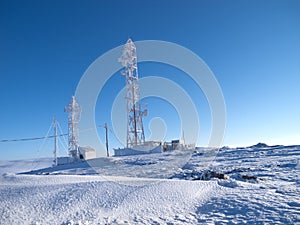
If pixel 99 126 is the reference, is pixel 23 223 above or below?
below

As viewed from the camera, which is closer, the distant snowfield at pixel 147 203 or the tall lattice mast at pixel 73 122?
the distant snowfield at pixel 147 203

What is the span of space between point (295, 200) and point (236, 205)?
40.0 inches

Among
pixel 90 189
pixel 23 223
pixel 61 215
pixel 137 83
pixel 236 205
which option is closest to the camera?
pixel 23 223

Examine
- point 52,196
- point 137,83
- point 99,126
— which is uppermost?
point 137,83

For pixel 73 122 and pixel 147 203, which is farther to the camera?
pixel 73 122

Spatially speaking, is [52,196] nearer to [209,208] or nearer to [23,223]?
[23,223]

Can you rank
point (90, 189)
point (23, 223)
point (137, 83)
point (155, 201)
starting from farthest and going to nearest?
point (137, 83), point (90, 189), point (155, 201), point (23, 223)

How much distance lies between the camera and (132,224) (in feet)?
9.71

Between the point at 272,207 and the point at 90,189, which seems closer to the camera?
the point at 272,207

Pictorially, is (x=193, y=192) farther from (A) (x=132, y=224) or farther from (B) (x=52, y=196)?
(B) (x=52, y=196)

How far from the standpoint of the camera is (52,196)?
3.71 meters

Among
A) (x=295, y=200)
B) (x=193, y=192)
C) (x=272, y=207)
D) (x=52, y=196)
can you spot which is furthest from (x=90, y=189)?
(x=295, y=200)

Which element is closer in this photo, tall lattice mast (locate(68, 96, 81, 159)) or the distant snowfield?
the distant snowfield

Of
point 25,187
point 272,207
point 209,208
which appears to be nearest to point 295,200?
point 272,207
